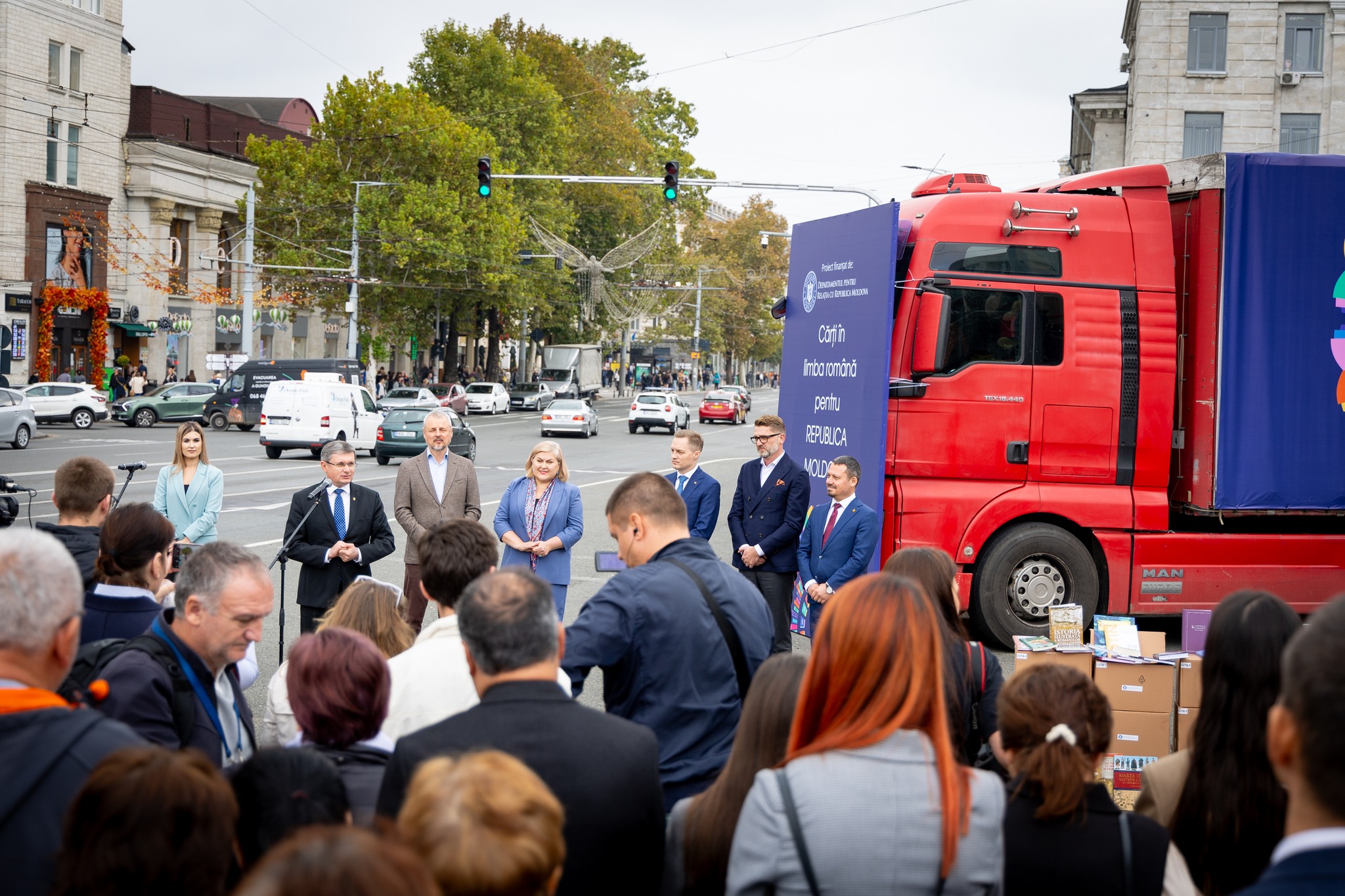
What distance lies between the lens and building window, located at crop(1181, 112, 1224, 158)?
1741 inches

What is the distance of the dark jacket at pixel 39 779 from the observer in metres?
2.34

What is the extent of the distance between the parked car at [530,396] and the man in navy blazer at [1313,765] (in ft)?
185

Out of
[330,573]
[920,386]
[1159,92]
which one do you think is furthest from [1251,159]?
[1159,92]

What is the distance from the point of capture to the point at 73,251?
47.5 meters

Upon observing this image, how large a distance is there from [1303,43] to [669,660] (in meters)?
48.5

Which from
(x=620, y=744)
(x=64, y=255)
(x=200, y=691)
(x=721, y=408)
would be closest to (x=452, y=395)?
(x=721, y=408)

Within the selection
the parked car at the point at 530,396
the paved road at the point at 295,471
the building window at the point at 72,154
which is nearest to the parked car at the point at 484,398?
the parked car at the point at 530,396

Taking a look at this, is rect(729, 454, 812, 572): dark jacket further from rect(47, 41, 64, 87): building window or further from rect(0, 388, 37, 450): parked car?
rect(47, 41, 64, 87): building window

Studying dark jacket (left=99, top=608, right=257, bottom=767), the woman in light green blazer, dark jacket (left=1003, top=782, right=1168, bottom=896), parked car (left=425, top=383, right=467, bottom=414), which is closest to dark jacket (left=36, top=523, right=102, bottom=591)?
dark jacket (left=99, top=608, right=257, bottom=767)

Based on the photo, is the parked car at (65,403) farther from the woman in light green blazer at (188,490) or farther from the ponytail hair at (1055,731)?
the ponytail hair at (1055,731)

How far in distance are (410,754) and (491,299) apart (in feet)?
170

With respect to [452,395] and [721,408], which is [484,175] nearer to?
[452,395]

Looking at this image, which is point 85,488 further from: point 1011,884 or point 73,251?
point 73,251

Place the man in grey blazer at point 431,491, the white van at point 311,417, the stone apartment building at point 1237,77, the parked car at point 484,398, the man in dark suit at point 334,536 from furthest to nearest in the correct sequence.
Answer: the parked car at point 484,398 → the stone apartment building at point 1237,77 → the white van at point 311,417 → the man in grey blazer at point 431,491 → the man in dark suit at point 334,536
